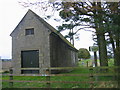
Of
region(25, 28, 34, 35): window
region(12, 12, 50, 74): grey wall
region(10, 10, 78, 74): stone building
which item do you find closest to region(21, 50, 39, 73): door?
region(10, 10, 78, 74): stone building

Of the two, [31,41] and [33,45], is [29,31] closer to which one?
[31,41]

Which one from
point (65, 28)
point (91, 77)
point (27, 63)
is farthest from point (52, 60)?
point (91, 77)

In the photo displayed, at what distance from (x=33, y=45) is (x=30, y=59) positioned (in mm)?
1454

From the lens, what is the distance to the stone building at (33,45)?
48.2 ft

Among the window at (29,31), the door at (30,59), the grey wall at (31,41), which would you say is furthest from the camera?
the window at (29,31)

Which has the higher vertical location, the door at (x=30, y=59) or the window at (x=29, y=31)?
the window at (x=29, y=31)

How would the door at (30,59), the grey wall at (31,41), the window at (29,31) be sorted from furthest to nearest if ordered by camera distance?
the window at (29,31) < the door at (30,59) < the grey wall at (31,41)

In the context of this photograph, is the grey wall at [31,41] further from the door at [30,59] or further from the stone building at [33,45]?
the door at [30,59]

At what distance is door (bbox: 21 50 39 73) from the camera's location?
1506 cm

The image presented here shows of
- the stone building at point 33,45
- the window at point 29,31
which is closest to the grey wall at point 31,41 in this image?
the stone building at point 33,45

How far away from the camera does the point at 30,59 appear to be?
15320 millimetres

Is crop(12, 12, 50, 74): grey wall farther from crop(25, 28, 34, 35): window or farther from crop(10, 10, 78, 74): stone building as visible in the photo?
crop(25, 28, 34, 35): window

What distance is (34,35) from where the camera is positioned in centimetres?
1539

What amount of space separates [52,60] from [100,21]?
749cm
